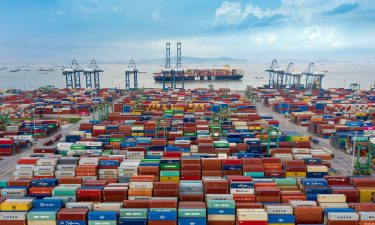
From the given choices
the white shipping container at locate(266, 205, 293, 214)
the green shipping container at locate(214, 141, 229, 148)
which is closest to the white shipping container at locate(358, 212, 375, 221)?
the white shipping container at locate(266, 205, 293, 214)

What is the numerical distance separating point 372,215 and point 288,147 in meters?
23.0

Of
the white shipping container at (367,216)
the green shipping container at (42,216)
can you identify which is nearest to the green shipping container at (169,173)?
the green shipping container at (42,216)

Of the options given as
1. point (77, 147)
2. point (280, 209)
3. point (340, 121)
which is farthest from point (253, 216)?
point (340, 121)

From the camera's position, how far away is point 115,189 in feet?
86.4

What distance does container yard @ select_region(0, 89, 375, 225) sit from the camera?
22.5 metres

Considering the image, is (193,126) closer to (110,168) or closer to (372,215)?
(110,168)

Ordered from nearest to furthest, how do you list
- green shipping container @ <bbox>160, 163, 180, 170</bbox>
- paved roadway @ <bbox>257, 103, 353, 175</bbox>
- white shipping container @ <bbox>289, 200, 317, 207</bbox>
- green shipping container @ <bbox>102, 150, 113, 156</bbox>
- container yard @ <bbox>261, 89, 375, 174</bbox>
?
white shipping container @ <bbox>289, 200, 317, 207</bbox> < green shipping container @ <bbox>160, 163, 180, 170</bbox> < green shipping container @ <bbox>102, 150, 113, 156</bbox> < paved roadway @ <bbox>257, 103, 353, 175</bbox> < container yard @ <bbox>261, 89, 375, 174</bbox>

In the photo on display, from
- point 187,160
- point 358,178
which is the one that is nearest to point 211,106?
point 187,160

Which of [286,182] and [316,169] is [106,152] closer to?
[286,182]

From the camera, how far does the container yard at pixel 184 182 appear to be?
2250 centimetres

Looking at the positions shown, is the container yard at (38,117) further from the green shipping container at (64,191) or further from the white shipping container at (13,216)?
the white shipping container at (13,216)

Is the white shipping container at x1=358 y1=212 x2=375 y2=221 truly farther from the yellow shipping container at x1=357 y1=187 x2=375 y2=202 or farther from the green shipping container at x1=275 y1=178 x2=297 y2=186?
the green shipping container at x1=275 y1=178 x2=297 y2=186

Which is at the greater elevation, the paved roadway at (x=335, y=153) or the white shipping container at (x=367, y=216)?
the white shipping container at (x=367, y=216)

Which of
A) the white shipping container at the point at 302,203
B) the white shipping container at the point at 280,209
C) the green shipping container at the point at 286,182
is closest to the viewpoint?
the white shipping container at the point at 280,209
